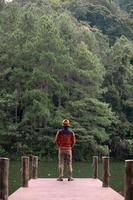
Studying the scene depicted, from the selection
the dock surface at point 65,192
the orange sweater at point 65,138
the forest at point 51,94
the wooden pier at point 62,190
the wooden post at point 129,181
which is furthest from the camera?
the forest at point 51,94

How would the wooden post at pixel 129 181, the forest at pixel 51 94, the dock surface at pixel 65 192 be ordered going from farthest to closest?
the forest at pixel 51 94 < the dock surface at pixel 65 192 < the wooden post at pixel 129 181

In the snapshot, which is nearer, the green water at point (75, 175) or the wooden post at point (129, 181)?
the wooden post at point (129, 181)

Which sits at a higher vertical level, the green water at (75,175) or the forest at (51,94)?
the forest at (51,94)

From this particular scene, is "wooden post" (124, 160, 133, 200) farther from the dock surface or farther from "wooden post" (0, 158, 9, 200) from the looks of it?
the dock surface

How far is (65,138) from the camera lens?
1608 centimetres

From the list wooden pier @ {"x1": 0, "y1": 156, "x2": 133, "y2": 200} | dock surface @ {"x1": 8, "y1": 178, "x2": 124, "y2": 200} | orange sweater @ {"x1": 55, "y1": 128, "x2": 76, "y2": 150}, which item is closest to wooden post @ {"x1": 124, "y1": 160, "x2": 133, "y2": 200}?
wooden pier @ {"x1": 0, "y1": 156, "x2": 133, "y2": 200}

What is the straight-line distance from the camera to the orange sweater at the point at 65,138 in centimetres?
1603

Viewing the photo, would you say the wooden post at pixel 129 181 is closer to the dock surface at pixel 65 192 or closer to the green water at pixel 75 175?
the dock surface at pixel 65 192

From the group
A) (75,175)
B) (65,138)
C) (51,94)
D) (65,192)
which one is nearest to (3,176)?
(65,192)

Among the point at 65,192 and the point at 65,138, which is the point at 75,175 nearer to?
the point at 65,138

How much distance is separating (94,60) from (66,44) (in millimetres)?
4031

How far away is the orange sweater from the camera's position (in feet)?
52.6

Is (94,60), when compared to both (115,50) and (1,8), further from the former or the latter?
(1,8)

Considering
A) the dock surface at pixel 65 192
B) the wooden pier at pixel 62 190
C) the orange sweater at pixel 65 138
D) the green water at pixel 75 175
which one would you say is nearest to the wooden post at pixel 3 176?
the wooden pier at pixel 62 190
